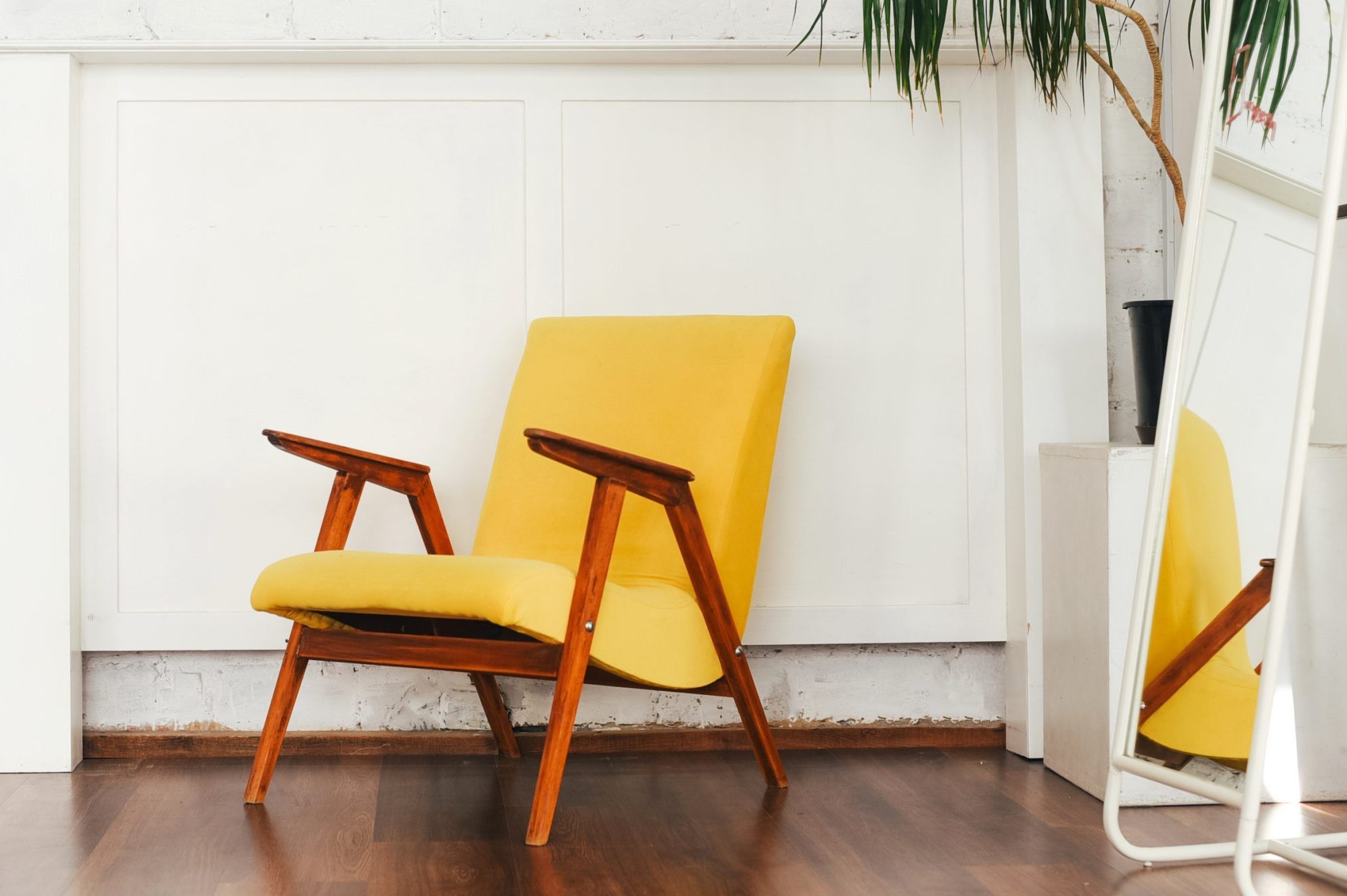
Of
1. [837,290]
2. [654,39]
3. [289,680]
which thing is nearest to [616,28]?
[654,39]

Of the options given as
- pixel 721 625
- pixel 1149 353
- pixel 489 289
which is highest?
pixel 489 289

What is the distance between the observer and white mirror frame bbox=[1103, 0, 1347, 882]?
153cm

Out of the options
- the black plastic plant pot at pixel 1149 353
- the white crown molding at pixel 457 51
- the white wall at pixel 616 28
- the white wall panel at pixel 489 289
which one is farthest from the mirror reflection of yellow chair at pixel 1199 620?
the white crown molding at pixel 457 51

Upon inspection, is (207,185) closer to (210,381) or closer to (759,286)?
(210,381)

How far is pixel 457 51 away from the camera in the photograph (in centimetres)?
262

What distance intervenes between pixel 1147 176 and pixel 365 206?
1.88 m

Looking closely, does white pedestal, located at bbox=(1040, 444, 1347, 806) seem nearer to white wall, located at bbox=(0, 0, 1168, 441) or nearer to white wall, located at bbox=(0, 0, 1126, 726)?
white wall, located at bbox=(0, 0, 1126, 726)

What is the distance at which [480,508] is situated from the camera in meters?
2.62

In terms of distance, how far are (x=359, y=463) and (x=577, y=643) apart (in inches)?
25.7

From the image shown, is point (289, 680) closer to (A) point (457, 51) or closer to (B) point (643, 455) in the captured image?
(B) point (643, 455)

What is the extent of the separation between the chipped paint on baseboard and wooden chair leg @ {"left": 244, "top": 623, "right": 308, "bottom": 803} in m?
0.47

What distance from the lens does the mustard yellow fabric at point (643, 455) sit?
1.96m

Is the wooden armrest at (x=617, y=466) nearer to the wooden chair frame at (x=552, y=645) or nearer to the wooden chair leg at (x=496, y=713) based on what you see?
the wooden chair frame at (x=552, y=645)

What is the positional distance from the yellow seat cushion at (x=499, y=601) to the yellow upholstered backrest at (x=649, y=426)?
0.19 m
